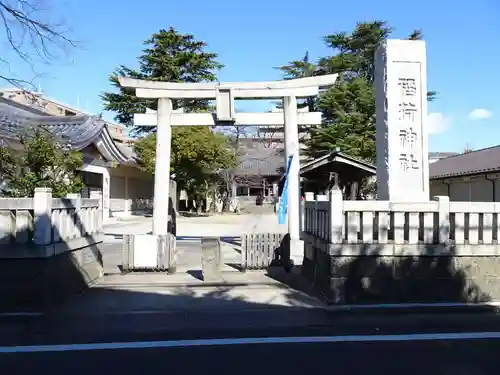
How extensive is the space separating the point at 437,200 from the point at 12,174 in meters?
7.96

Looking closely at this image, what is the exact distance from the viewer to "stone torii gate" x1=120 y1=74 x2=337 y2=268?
12.6 metres

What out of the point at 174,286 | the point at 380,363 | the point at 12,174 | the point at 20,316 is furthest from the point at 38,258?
the point at 380,363

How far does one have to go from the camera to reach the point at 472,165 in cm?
2442

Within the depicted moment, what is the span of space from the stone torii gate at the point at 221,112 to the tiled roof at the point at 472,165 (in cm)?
1150

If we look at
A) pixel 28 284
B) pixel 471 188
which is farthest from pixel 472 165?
pixel 28 284

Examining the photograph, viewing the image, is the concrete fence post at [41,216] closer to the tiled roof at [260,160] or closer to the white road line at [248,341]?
the white road line at [248,341]

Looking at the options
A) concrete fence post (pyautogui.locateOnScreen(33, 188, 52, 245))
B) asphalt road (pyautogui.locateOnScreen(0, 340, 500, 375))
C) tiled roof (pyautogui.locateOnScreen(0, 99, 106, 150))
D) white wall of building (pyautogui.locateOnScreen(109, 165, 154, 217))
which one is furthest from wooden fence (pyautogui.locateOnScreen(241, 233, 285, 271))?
white wall of building (pyautogui.locateOnScreen(109, 165, 154, 217))

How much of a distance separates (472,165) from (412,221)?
19.5m

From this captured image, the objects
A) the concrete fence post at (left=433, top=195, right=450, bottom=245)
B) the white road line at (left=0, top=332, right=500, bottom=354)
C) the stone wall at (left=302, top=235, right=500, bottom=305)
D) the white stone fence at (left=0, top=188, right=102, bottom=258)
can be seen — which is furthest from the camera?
the concrete fence post at (left=433, top=195, right=450, bottom=245)

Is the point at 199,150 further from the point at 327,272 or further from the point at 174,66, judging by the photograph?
the point at 327,272

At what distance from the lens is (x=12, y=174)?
962 cm

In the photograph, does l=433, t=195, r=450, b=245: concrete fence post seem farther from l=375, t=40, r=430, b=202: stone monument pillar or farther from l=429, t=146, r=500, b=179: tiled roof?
l=429, t=146, r=500, b=179: tiled roof

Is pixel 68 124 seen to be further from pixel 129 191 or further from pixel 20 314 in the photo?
pixel 20 314

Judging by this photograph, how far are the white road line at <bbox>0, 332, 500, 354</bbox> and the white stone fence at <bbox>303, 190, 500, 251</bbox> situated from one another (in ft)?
5.37
